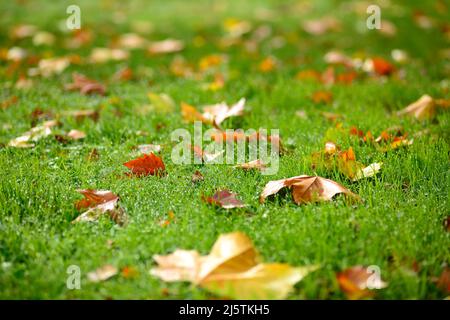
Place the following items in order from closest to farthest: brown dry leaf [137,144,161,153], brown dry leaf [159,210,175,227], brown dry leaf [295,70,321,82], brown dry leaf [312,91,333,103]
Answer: brown dry leaf [159,210,175,227], brown dry leaf [137,144,161,153], brown dry leaf [312,91,333,103], brown dry leaf [295,70,321,82]

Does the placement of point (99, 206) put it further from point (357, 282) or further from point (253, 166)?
point (357, 282)

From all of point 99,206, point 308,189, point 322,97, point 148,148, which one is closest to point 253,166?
point 308,189

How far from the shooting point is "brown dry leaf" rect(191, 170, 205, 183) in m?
2.36

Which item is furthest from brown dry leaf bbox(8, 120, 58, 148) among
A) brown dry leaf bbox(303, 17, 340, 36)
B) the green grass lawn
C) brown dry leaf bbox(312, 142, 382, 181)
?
brown dry leaf bbox(303, 17, 340, 36)

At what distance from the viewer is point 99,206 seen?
6.99 feet

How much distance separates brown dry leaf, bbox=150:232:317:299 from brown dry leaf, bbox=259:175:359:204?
446mm

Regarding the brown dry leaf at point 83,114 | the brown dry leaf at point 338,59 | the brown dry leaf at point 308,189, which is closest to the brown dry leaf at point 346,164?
the brown dry leaf at point 308,189

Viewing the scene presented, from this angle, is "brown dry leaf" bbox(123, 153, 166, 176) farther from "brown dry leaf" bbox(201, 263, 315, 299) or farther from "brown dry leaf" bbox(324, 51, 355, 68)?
"brown dry leaf" bbox(324, 51, 355, 68)

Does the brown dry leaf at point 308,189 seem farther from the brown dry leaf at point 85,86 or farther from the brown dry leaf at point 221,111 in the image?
the brown dry leaf at point 85,86

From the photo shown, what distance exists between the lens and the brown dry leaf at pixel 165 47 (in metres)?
4.79

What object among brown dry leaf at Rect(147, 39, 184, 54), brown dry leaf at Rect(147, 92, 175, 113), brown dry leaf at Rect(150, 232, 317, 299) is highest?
brown dry leaf at Rect(147, 39, 184, 54)
